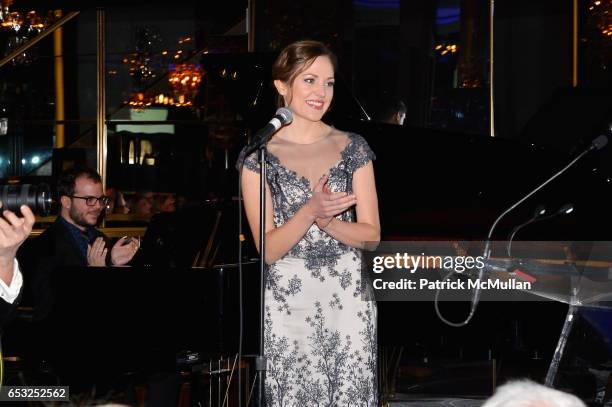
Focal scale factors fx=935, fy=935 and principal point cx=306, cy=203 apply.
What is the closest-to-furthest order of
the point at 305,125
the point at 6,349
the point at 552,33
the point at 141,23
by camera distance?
the point at 305,125 < the point at 6,349 < the point at 552,33 < the point at 141,23

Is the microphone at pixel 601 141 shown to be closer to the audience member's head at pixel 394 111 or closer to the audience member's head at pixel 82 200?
the audience member's head at pixel 82 200

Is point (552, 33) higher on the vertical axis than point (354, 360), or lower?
higher

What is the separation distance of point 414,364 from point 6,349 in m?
3.38

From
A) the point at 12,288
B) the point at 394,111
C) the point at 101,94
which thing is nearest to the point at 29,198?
the point at 12,288

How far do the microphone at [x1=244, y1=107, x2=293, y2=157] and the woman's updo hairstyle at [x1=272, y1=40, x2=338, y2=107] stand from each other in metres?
0.29

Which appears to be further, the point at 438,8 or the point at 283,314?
the point at 438,8

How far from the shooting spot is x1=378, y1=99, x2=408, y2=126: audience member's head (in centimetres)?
923

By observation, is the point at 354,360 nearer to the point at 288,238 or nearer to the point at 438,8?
the point at 288,238

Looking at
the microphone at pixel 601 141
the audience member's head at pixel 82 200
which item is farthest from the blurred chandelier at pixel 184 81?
the microphone at pixel 601 141

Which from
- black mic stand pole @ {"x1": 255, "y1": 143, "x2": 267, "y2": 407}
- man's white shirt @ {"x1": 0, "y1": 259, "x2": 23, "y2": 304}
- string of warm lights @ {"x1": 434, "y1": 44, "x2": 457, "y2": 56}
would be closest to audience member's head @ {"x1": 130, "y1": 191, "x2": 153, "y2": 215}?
string of warm lights @ {"x1": 434, "y1": 44, "x2": 457, "y2": 56}

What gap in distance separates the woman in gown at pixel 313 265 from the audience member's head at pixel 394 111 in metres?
6.06

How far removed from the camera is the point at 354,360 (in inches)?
121

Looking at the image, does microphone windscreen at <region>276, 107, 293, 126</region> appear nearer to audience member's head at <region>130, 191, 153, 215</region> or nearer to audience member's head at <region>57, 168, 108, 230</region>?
audience member's head at <region>57, 168, 108, 230</region>

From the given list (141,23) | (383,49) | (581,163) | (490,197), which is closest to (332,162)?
(581,163)
